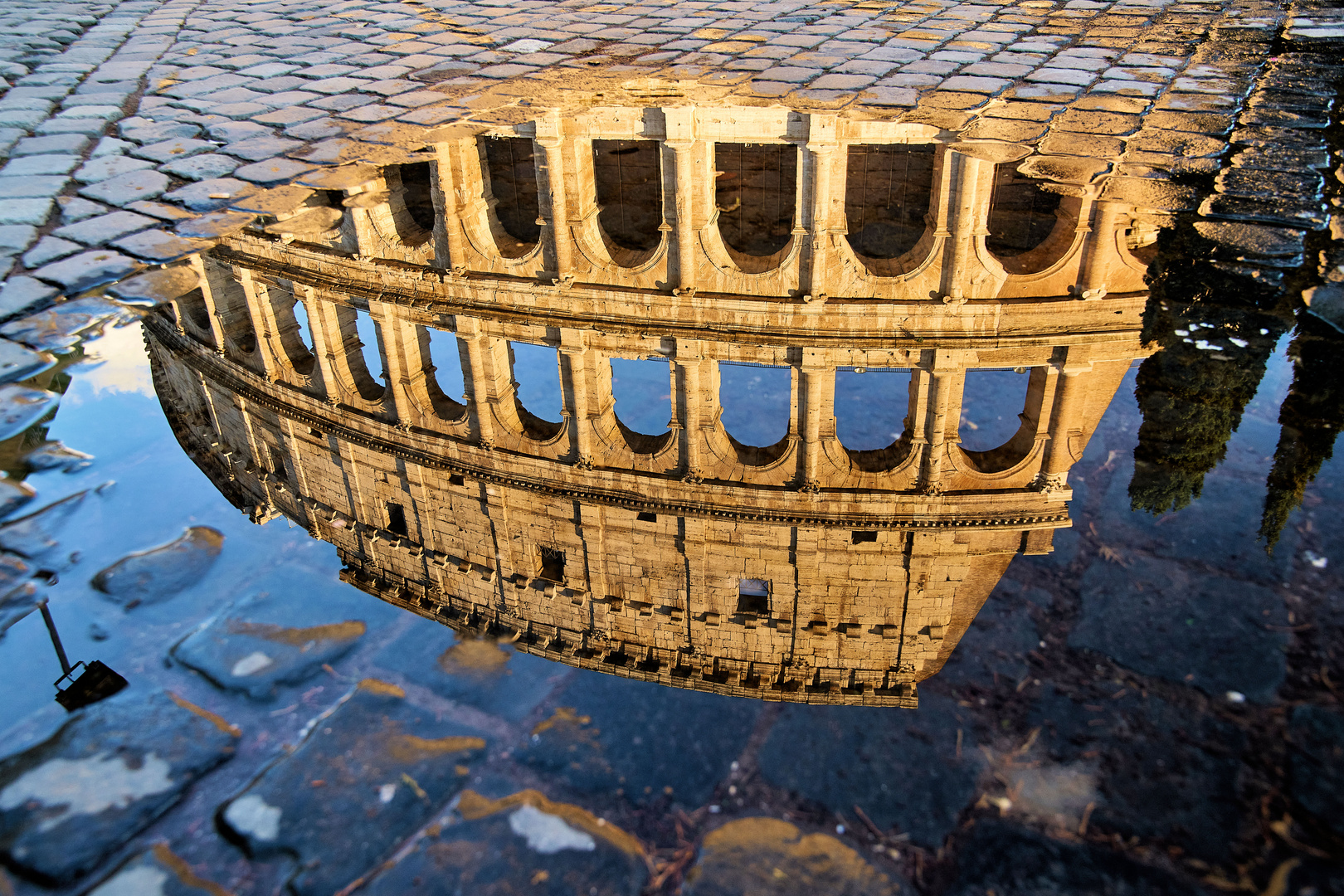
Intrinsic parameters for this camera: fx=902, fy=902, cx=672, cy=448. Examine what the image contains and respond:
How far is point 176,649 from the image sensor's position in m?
4.83

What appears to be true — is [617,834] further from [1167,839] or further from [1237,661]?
[1237,661]

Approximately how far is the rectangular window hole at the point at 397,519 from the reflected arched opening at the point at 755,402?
269 centimetres

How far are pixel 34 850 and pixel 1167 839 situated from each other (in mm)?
4717

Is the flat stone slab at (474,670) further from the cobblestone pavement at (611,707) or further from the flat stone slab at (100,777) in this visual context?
the flat stone slab at (100,777)

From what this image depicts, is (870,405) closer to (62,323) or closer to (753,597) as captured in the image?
(753,597)

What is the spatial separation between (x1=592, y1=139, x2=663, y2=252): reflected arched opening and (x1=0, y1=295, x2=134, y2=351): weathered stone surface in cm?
504

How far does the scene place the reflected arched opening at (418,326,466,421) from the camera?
319 inches

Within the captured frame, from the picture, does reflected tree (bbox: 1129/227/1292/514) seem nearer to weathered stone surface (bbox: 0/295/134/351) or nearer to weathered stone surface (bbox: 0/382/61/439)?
weathered stone surface (bbox: 0/382/61/439)

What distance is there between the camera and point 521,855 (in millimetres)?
3799

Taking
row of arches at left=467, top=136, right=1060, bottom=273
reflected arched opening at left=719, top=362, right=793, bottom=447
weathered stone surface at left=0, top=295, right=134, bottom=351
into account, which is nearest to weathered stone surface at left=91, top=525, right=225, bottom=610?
weathered stone surface at left=0, top=295, right=134, bottom=351

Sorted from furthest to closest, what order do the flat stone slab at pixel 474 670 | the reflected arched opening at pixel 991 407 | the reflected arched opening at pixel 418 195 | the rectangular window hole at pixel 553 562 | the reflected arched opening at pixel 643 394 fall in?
the reflected arched opening at pixel 418 195 → the reflected arched opening at pixel 643 394 → the reflected arched opening at pixel 991 407 → the rectangular window hole at pixel 553 562 → the flat stone slab at pixel 474 670

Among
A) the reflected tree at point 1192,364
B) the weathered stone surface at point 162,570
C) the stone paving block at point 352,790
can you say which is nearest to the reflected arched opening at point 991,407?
the reflected tree at point 1192,364

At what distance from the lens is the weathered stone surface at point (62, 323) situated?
20.8ft

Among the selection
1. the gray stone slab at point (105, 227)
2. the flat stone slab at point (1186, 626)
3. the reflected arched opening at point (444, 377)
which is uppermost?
the gray stone slab at point (105, 227)
